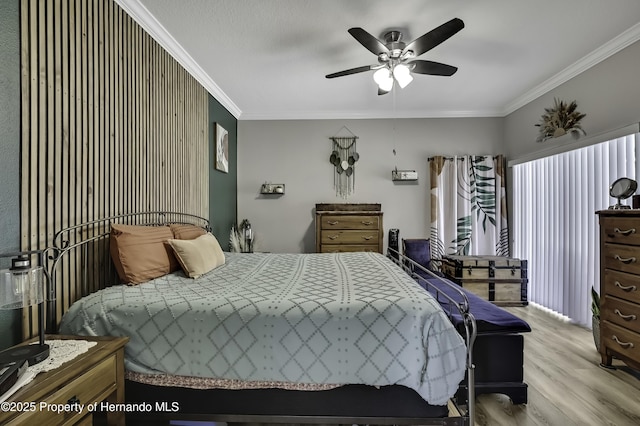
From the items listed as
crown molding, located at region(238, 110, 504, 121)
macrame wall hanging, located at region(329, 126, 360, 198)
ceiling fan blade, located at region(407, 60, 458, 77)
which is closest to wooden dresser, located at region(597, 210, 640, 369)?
ceiling fan blade, located at region(407, 60, 458, 77)

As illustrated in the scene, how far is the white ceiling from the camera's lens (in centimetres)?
225

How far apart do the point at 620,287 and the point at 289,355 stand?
2.55 metres

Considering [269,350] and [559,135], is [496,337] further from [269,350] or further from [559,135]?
[559,135]

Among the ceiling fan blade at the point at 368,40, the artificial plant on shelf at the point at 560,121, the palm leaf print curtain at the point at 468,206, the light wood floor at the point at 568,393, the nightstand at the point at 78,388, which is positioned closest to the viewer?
the nightstand at the point at 78,388

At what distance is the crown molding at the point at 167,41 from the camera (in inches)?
87.6

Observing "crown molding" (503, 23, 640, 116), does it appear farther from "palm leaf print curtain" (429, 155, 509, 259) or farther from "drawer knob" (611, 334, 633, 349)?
"drawer knob" (611, 334, 633, 349)

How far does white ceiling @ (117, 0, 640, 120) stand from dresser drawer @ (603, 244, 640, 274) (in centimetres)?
181

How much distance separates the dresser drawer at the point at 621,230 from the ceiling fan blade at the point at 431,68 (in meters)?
1.71

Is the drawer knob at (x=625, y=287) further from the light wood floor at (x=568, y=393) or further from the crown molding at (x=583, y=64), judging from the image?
the crown molding at (x=583, y=64)

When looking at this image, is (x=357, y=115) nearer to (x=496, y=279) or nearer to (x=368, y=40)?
(x=368, y=40)

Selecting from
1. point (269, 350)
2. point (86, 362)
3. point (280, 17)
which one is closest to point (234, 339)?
point (269, 350)

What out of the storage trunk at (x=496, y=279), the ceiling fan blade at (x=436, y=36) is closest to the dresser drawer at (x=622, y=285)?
the storage trunk at (x=496, y=279)

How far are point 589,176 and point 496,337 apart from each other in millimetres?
2390

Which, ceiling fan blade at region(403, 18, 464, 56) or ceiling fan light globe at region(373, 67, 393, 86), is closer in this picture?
ceiling fan blade at region(403, 18, 464, 56)
